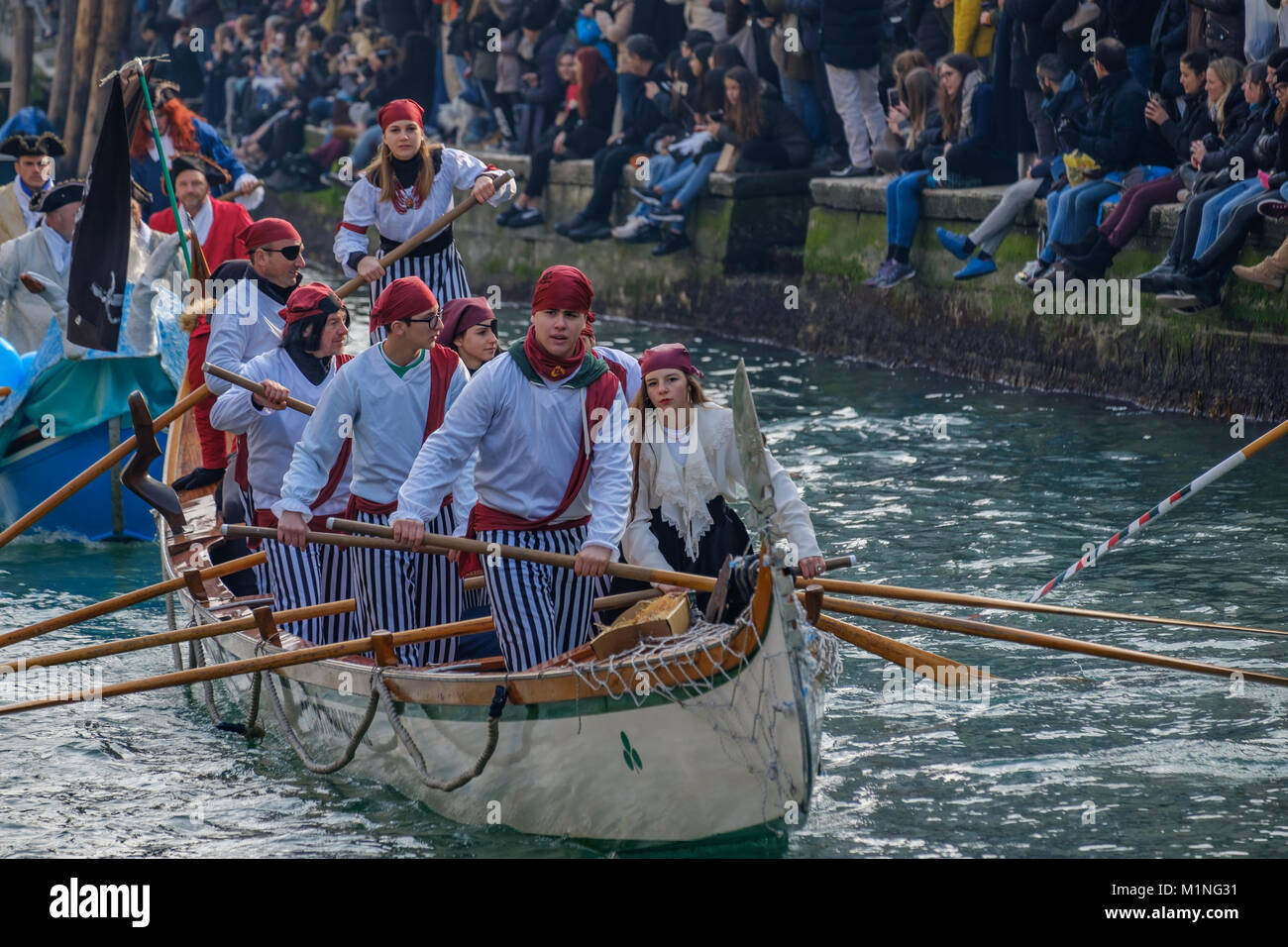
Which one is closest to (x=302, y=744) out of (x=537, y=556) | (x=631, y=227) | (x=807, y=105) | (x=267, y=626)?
(x=267, y=626)

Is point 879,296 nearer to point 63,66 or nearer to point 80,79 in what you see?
point 80,79

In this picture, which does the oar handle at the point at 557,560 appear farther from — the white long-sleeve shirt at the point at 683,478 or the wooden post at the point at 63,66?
the wooden post at the point at 63,66

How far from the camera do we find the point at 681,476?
7211 millimetres

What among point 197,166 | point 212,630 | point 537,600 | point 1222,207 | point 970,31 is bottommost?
point 212,630

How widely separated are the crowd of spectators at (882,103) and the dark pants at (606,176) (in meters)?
0.03

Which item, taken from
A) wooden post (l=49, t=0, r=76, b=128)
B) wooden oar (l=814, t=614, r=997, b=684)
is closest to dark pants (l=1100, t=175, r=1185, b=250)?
wooden oar (l=814, t=614, r=997, b=684)

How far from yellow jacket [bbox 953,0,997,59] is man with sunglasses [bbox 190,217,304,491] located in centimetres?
789

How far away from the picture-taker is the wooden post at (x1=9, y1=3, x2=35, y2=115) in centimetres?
2753

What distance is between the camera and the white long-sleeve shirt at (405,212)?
974 cm

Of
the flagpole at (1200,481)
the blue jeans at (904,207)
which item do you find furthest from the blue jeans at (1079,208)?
the flagpole at (1200,481)

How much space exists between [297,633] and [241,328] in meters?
1.44

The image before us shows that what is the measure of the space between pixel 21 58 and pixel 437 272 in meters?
20.0

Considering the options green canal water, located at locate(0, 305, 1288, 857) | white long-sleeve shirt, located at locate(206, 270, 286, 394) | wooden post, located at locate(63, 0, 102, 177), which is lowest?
green canal water, located at locate(0, 305, 1288, 857)

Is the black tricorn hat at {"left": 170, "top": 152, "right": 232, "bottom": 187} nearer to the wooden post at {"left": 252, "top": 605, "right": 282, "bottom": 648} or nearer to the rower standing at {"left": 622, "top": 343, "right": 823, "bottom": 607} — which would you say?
the wooden post at {"left": 252, "top": 605, "right": 282, "bottom": 648}
